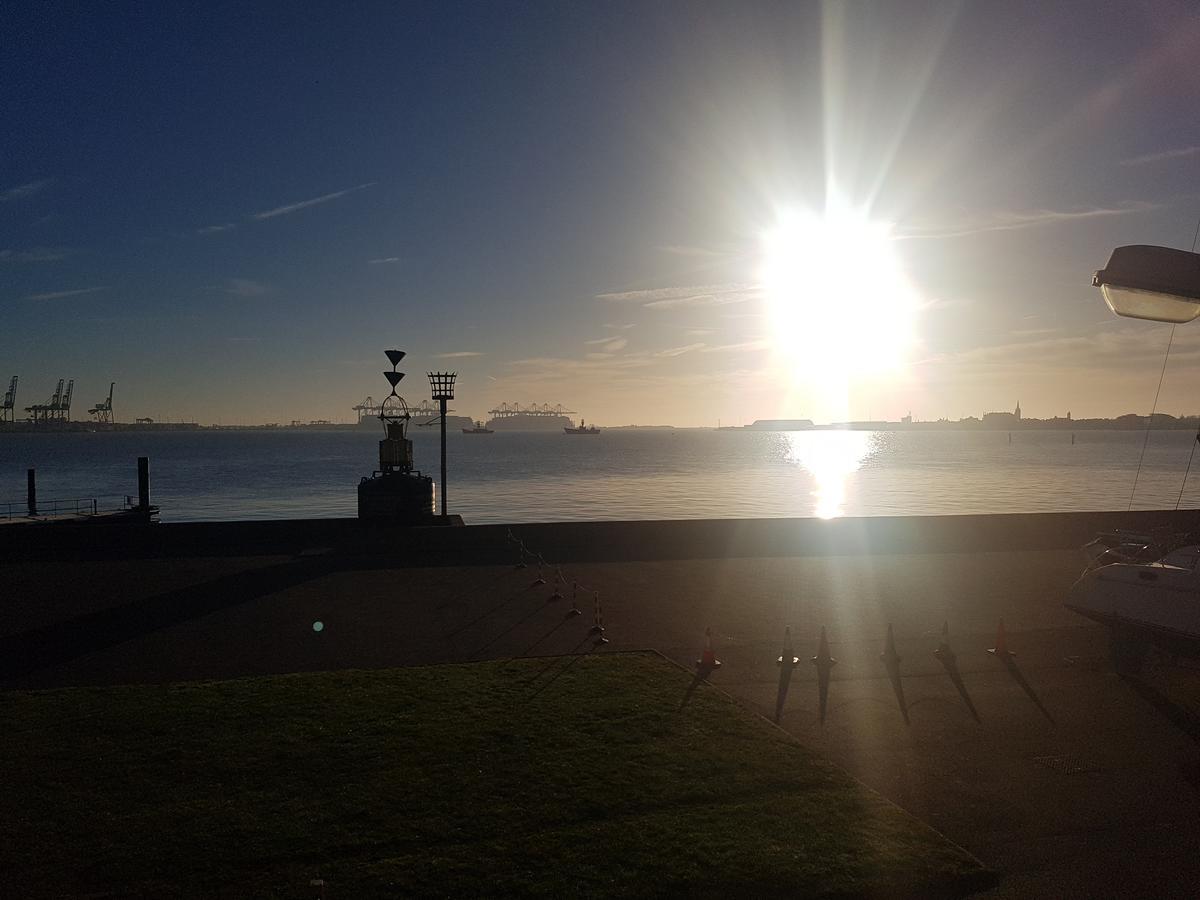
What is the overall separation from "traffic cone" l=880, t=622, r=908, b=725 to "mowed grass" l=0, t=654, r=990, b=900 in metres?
2.27

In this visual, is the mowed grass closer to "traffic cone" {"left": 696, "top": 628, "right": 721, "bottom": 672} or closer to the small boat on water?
"traffic cone" {"left": 696, "top": 628, "right": 721, "bottom": 672}

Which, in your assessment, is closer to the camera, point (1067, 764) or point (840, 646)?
point (1067, 764)

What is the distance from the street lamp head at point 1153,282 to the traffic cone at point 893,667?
7497mm

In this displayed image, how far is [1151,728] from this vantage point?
8.80 metres

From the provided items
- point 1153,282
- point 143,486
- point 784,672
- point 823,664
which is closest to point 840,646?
point 823,664

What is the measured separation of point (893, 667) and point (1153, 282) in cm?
817

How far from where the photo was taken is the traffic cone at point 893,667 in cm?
972

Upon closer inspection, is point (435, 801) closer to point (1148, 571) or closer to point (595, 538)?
point (1148, 571)

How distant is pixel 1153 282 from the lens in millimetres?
12805

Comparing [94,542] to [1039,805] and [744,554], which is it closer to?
[744,554]

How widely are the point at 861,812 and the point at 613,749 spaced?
2533 millimetres

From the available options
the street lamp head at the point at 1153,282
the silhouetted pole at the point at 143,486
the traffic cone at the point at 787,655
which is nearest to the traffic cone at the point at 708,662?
the traffic cone at the point at 787,655

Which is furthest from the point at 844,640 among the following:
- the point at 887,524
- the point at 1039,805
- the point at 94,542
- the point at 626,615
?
the point at 94,542

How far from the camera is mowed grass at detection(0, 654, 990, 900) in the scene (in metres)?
5.63
